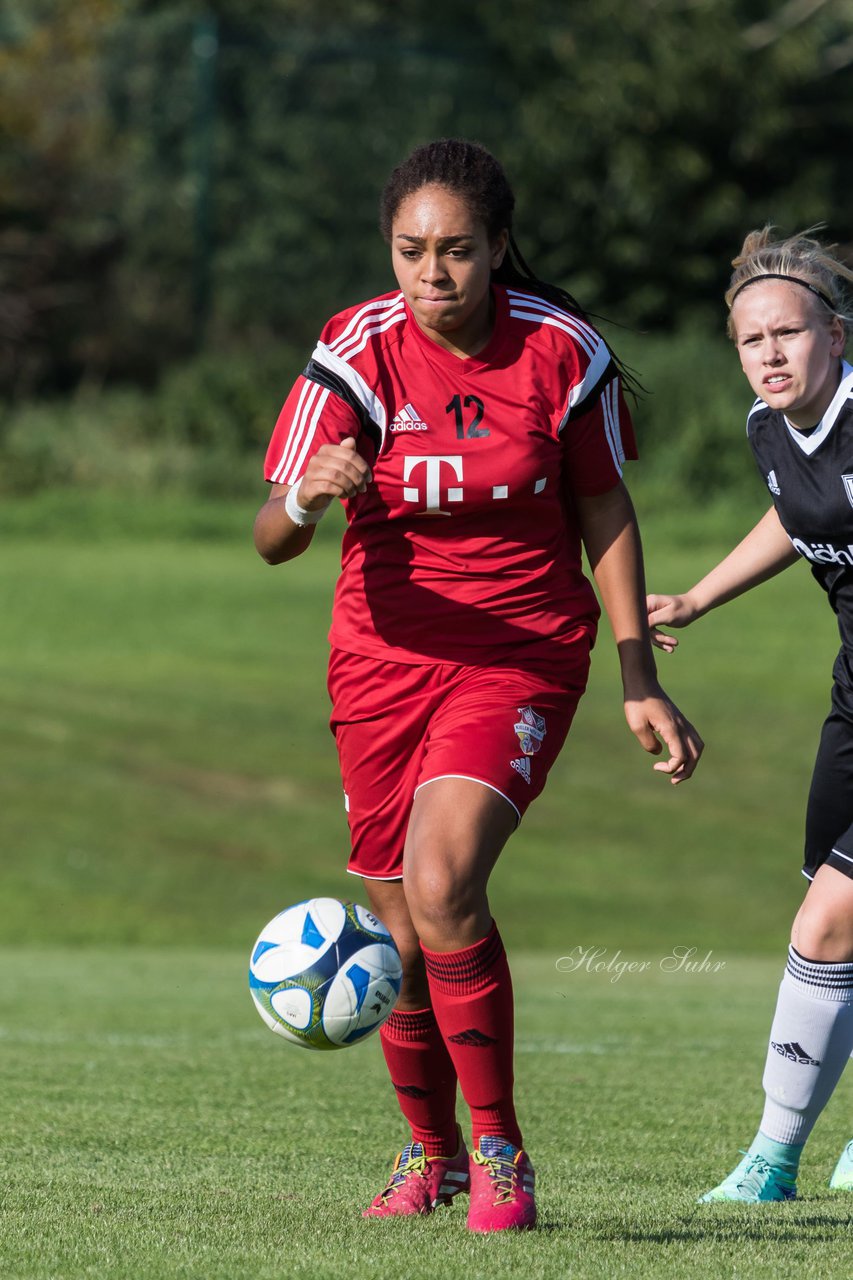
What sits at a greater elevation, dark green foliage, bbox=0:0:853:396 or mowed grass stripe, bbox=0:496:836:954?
dark green foliage, bbox=0:0:853:396

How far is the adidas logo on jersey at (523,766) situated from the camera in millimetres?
4195

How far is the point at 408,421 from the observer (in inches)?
170

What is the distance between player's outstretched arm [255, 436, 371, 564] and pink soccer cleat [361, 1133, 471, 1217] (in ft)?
4.84

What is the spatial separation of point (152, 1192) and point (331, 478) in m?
1.79

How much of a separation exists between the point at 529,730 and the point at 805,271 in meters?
1.36

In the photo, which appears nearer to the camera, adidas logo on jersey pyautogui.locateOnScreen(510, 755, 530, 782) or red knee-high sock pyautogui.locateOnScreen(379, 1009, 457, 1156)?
adidas logo on jersey pyautogui.locateOnScreen(510, 755, 530, 782)

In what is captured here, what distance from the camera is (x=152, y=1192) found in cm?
449

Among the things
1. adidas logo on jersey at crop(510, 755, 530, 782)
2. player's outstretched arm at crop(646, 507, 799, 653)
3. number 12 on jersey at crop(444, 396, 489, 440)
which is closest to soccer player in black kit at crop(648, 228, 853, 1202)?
player's outstretched arm at crop(646, 507, 799, 653)

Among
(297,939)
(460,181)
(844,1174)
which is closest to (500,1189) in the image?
(297,939)

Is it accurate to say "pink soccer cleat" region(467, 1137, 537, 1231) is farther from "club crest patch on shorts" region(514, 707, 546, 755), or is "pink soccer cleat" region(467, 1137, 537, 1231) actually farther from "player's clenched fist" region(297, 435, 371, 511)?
"player's clenched fist" region(297, 435, 371, 511)

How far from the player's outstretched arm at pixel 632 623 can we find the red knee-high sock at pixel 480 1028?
1.96 ft

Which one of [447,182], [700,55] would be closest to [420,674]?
[447,182]

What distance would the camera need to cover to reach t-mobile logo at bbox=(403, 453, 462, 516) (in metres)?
4.27

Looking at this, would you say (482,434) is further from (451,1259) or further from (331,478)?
(451,1259)
